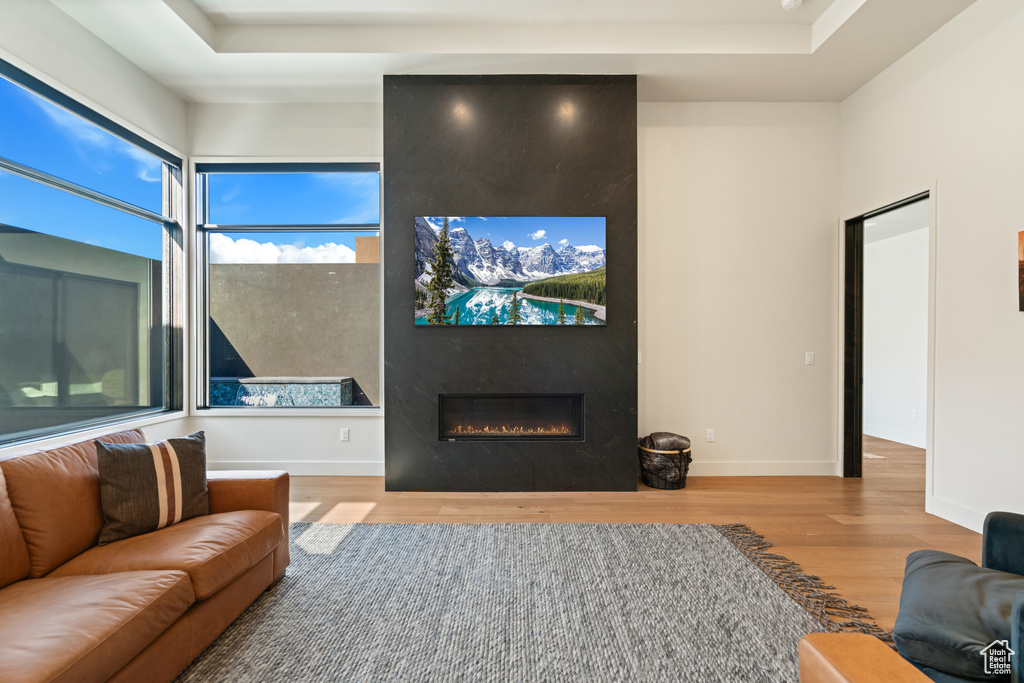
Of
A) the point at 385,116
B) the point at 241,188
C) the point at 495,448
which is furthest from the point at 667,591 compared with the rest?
the point at 241,188

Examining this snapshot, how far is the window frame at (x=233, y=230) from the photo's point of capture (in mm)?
4145

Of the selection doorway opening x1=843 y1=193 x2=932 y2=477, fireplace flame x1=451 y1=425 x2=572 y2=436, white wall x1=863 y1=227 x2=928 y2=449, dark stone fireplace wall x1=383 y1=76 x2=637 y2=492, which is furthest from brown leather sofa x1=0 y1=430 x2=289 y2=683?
white wall x1=863 y1=227 x2=928 y2=449

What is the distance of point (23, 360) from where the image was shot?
9.16 feet

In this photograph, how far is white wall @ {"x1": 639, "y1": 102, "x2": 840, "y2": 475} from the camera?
416 centimetres

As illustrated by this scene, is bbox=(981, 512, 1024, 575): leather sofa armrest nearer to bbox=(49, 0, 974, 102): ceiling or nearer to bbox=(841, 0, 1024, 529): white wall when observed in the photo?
bbox=(841, 0, 1024, 529): white wall

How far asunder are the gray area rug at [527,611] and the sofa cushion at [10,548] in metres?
0.66

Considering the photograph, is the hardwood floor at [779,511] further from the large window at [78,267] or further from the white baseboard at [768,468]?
the large window at [78,267]

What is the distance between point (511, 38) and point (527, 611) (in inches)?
141

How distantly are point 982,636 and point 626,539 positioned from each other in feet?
5.55

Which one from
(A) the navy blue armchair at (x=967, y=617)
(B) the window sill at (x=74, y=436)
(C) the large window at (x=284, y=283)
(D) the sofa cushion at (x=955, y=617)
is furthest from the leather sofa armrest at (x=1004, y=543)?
(B) the window sill at (x=74, y=436)

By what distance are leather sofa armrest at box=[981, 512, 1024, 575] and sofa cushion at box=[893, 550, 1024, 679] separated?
12 cm

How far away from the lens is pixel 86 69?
124 inches

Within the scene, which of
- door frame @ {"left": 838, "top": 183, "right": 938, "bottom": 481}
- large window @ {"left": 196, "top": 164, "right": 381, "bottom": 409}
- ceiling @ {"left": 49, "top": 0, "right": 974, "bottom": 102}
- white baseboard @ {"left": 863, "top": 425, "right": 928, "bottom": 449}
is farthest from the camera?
white baseboard @ {"left": 863, "top": 425, "right": 928, "bottom": 449}

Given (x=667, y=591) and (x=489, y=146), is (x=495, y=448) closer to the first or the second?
(x=667, y=591)
